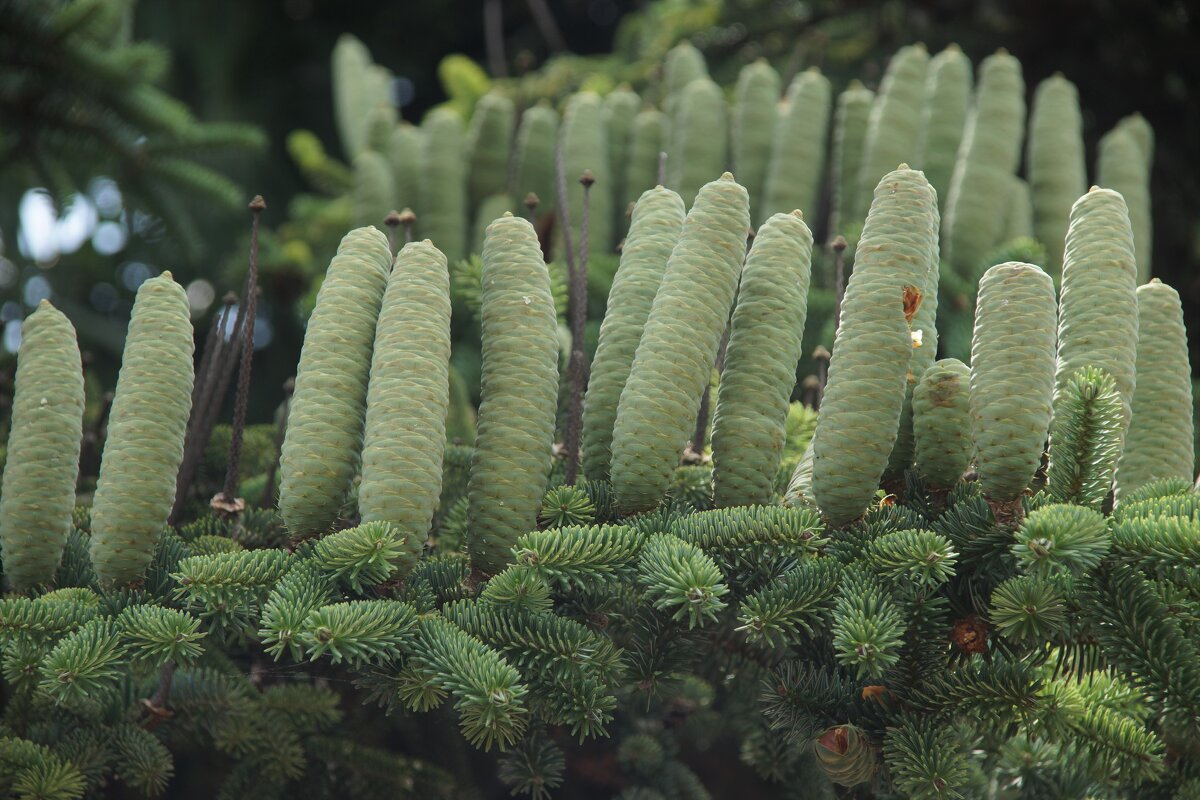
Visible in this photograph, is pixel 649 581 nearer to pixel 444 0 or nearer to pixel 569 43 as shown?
pixel 444 0

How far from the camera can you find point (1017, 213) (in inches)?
90.0

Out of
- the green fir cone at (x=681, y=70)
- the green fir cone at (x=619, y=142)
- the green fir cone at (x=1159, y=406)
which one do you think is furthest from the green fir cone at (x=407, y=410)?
the green fir cone at (x=681, y=70)

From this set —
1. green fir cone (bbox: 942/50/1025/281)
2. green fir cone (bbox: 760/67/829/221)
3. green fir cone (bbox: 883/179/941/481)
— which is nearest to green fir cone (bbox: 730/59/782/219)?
green fir cone (bbox: 760/67/829/221)

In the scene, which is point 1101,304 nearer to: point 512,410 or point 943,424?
point 943,424

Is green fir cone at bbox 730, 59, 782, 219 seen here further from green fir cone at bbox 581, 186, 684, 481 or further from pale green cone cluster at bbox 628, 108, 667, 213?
green fir cone at bbox 581, 186, 684, 481

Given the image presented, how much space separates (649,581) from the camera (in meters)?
0.98

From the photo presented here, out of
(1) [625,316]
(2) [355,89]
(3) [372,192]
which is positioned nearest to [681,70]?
(3) [372,192]

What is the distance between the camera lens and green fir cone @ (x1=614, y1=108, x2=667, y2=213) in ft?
8.45

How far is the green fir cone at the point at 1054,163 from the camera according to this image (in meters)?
2.34

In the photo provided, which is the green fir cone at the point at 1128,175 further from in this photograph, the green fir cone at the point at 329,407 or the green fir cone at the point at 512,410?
the green fir cone at the point at 329,407

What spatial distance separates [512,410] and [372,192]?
1.59 meters

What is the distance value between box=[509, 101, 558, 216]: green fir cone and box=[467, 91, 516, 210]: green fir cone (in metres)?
0.07

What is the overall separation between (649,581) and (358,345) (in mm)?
397

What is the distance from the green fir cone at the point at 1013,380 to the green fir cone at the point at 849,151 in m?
1.32
